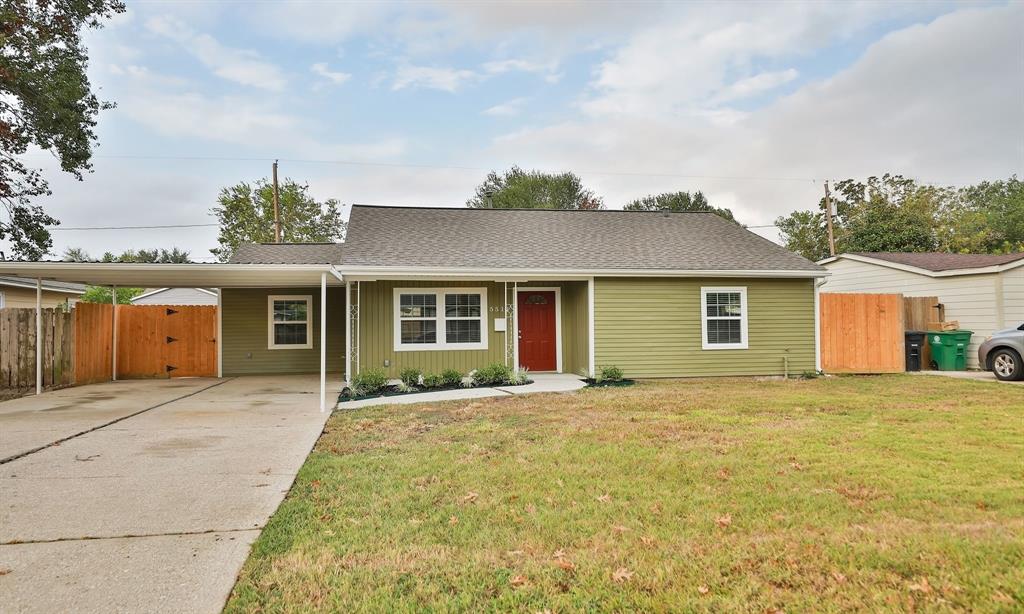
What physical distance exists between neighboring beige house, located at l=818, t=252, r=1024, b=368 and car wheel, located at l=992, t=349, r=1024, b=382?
2210 millimetres

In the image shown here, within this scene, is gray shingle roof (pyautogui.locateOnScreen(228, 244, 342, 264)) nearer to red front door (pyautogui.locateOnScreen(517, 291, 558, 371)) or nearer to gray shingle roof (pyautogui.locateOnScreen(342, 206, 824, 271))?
gray shingle roof (pyautogui.locateOnScreen(342, 206, 824, 271))

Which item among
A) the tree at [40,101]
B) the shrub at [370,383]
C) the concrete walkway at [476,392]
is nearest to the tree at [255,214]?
the tree at [40,101]

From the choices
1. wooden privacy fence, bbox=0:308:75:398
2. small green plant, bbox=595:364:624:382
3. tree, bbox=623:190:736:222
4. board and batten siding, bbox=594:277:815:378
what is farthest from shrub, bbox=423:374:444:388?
tree, bbox=623:190:736:222

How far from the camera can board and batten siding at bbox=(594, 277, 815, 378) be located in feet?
39.4

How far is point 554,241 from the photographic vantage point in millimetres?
13477

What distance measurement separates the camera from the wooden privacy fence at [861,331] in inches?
525

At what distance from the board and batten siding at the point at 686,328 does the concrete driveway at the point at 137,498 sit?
6565mm

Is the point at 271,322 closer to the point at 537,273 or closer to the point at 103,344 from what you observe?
the point at 103,344

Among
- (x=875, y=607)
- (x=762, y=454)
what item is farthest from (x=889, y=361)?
(x=875, y=607)

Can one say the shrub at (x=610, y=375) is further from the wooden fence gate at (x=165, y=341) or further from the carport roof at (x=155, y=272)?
the wooden fence gate at (x=165, y=341)

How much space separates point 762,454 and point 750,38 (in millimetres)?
10950

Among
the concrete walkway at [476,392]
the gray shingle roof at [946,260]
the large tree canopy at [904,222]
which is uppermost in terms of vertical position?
the large tree canopy at [904,222]

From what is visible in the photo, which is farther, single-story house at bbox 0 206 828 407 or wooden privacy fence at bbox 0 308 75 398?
single-story house at bbox 0 206 828 407

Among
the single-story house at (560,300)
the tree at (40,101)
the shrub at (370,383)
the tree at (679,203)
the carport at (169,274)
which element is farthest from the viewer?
the tree at (679,203)
